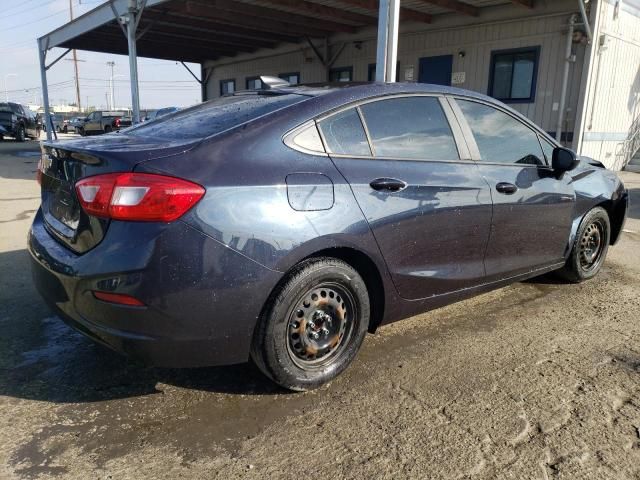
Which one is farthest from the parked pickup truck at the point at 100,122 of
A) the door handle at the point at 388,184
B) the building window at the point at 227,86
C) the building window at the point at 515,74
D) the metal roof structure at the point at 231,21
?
the door handle at the point at 388,184

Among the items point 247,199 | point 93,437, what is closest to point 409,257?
point 247,199

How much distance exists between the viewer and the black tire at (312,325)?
248 cm

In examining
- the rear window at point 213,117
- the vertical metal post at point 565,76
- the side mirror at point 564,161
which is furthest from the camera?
the vertical metal post at point 565,76

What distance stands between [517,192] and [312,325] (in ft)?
5.98

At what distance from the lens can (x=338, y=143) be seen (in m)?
2.73

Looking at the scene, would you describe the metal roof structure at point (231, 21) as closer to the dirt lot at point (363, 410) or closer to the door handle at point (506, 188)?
the door handle at point (506, 188)

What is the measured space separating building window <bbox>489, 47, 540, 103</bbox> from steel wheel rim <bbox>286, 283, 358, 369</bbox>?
467 inches

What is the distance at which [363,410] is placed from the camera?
2.55 meters

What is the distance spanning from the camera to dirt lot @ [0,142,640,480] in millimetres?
2150

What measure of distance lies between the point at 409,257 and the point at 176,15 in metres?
14.0

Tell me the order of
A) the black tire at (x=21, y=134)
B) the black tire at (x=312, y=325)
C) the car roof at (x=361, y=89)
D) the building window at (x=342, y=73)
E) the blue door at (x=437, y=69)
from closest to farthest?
the black tire at (x=312, y=325) < the car roof at (x=361, y=89) < the blue door at (x=437, y=69) < the building window at (x=342, y=73) < the black tire at (x=21, y=134)

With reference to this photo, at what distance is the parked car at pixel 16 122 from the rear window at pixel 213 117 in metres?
25.6

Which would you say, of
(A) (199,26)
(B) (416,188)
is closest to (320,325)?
(B) (416,188)

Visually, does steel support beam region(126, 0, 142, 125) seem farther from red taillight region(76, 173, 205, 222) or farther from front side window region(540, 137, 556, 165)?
red taillight region(76, 173, 205, 222)
